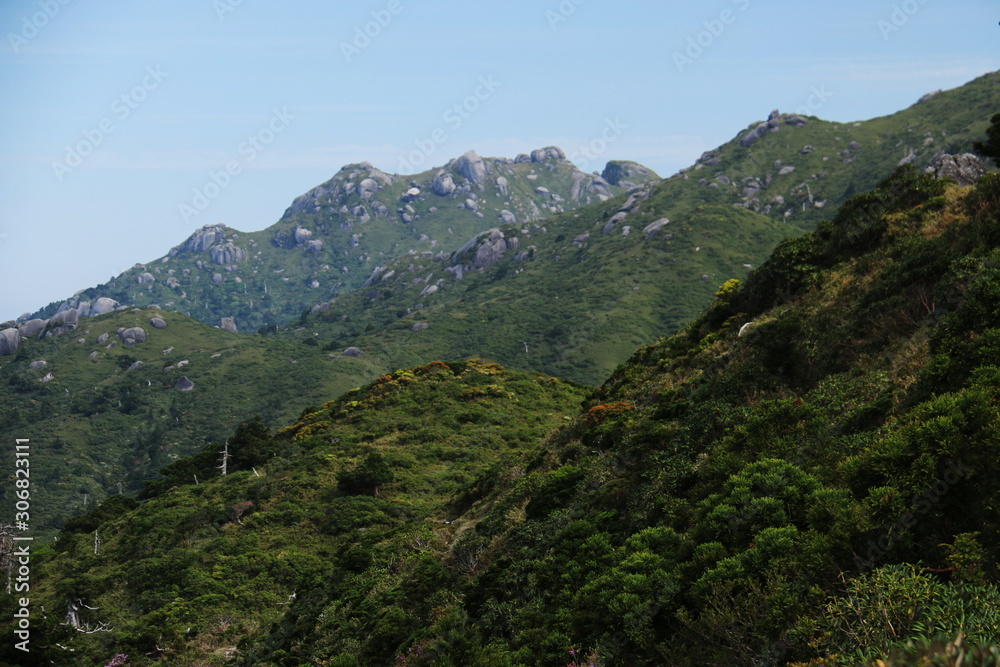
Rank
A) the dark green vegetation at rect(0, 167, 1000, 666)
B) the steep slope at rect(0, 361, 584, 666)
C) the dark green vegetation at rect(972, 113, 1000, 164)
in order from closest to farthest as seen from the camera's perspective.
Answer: the dark green vegetation at rect(0, 167, 1000, 666) < the dark green vegetation at rect(972, 113, 1000, 164) < the steep slope at rect(0, 361, 584, 666)

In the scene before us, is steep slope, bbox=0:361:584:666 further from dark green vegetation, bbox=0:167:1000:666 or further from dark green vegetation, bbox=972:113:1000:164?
dark green vegetation, bbox=972:113:1000:164

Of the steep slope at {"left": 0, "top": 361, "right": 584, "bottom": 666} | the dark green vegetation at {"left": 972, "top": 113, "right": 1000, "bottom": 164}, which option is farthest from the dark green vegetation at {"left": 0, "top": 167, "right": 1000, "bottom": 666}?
the dark green vegetation at {"left": 972, "top": 113, "right": 1000, "bottom": 164}

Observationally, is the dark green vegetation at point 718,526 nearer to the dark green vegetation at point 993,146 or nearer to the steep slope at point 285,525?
the steep slope at point 285,525

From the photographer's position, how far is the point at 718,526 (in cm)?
1346

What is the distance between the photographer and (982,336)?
1371 cm

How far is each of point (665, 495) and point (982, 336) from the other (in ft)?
26.9

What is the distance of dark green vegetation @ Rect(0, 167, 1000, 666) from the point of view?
1030cm

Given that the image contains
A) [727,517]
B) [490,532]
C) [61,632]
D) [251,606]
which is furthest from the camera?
[251,606]

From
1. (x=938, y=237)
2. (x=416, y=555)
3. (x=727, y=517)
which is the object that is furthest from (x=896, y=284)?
(x=416, y=555)

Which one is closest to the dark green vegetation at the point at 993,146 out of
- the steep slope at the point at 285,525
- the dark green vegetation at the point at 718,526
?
the dark green vegetation at the point at 718,526

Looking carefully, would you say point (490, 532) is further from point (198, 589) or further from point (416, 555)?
point (198, 589)

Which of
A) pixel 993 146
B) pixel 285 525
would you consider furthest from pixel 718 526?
pixel 285 525

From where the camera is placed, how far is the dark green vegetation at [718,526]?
33.8ft

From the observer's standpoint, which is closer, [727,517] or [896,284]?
[727,517]
